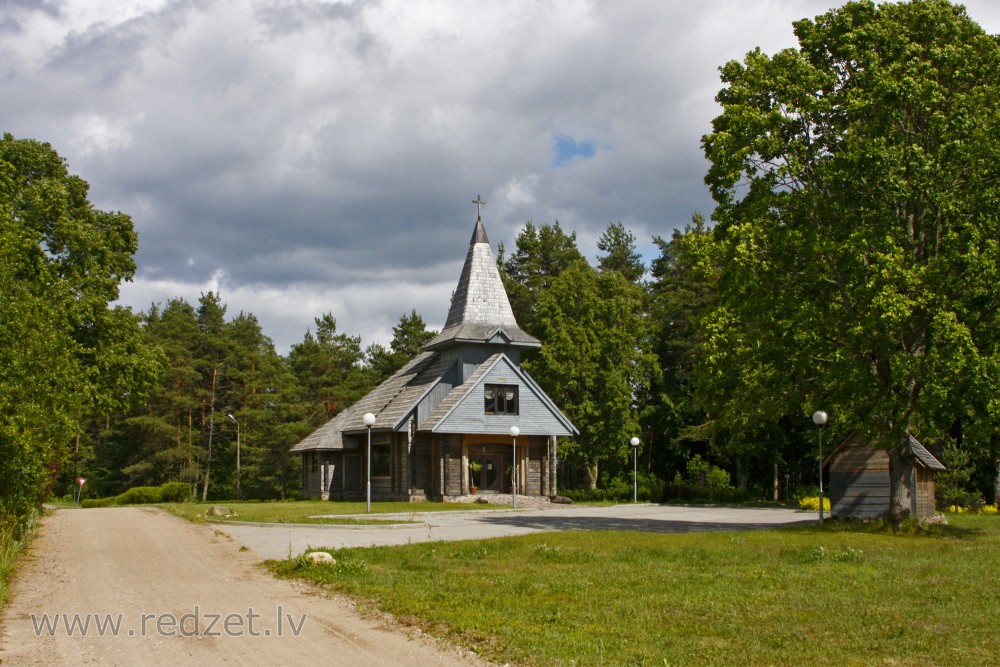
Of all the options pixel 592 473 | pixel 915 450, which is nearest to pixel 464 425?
pixel 592 473

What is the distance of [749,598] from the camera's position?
1095 centimetres

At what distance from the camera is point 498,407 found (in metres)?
39.0

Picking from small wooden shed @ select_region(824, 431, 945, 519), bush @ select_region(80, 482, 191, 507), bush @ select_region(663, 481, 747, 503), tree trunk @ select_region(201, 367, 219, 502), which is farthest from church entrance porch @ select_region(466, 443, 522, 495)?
tree trunk @ select_region(201, 367, 219, 502)

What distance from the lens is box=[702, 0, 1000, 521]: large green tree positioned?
18.9 metres

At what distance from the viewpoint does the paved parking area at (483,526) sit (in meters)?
19.1

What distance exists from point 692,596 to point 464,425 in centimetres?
2686

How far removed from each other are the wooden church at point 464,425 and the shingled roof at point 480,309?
48 millimetres

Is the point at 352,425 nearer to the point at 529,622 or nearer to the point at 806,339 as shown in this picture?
the point at 806,339

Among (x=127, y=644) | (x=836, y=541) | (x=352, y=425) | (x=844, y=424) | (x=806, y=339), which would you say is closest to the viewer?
(x=127, y=644)

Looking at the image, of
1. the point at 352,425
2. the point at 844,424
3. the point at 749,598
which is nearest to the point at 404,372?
the point at 352,425

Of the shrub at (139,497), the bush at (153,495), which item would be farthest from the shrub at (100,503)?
the shrub at (139,497)

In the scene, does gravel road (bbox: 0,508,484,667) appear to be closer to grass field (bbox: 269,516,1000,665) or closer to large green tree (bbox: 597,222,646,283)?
grass field (bbox: 269,516,1000,665)

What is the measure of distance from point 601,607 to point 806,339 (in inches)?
490

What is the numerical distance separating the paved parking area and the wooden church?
672 cm
